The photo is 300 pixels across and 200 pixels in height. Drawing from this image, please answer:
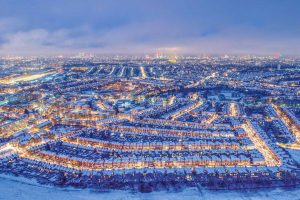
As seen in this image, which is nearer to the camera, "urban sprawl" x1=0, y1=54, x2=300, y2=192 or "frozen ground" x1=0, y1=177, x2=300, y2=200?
"frozen ground" x1=0, y1=177, x2=300, y2=200

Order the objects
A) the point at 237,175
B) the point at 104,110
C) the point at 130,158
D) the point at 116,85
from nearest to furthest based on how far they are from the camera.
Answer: the point at 237,175
the point at 130,158
the point at 104,110
the point at 116,85

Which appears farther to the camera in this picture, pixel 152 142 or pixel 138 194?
pixel 152 142

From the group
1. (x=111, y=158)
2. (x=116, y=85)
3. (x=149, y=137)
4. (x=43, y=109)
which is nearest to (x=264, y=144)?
(x=149, y=137)

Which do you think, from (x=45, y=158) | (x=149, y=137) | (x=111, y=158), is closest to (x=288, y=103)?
(x=149, y=137)

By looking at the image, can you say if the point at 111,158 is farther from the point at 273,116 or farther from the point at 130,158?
the point at 273,116

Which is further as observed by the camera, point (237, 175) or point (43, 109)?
point (43, 109)

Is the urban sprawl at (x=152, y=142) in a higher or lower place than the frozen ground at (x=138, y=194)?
higher

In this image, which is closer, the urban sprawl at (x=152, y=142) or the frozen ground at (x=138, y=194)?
the frozen ground at (x=138, y=194)

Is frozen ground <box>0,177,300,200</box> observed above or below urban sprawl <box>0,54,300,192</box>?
below

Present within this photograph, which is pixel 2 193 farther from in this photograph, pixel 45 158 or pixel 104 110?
pixel 104 110

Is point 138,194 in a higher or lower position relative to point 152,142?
lower

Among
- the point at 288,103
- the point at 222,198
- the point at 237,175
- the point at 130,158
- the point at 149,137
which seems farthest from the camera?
the point at 288,103
